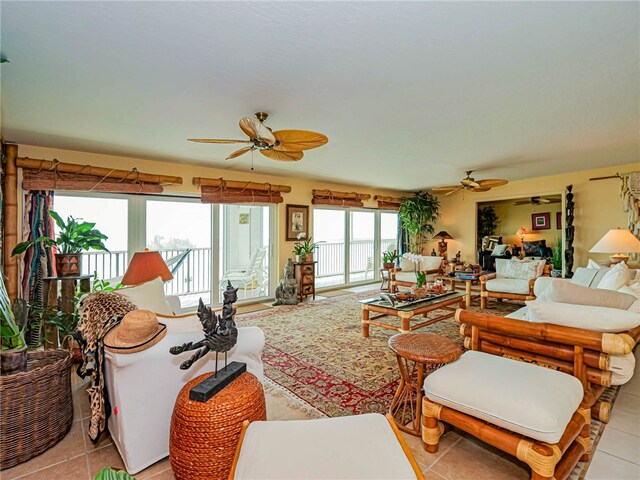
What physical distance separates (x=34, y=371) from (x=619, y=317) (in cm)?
323

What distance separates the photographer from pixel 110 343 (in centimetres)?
150

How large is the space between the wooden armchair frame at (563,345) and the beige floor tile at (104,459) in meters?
2.20

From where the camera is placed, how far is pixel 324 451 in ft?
3.55

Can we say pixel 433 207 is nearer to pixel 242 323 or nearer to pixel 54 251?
pixel 242 323

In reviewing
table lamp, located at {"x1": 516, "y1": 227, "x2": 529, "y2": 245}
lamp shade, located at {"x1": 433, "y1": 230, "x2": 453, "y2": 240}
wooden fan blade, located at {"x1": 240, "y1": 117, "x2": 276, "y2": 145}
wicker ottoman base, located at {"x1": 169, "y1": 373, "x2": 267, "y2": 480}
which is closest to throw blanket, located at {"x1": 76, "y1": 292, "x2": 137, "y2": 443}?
wicker ottoman base, located at {"x1": 169, "y1": 373, "x2": 267, "y2": 480}

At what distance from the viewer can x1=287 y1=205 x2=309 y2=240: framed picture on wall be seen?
5820 mm

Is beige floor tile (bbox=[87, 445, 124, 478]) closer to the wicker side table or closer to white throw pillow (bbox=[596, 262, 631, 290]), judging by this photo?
the wicker side table

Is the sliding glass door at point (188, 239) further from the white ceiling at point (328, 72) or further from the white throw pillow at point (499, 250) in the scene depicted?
the white throw pillow at point (499, 250)

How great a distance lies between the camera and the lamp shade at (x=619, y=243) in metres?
3.93

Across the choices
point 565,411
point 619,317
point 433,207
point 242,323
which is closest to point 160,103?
point 242,323

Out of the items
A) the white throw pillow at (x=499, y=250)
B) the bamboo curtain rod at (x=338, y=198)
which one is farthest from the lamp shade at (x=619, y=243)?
the bamboo curtain rod at (x=338, y=198)

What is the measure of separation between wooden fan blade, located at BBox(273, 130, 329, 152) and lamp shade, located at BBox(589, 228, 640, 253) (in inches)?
162

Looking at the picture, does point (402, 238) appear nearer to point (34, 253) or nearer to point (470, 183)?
point (470, 183)

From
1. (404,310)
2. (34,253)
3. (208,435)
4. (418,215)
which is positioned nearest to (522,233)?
(418,215)
